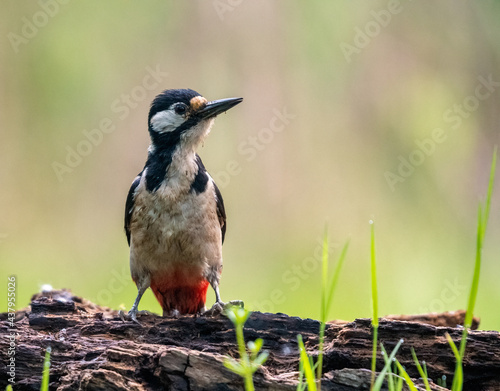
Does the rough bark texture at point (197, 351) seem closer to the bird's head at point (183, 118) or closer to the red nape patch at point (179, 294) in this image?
the red nape patch at point (179, 294)

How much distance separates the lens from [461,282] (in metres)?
7.40

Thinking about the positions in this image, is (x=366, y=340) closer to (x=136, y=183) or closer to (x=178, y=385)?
(x=178, y=385)

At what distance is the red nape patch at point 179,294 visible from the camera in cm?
421

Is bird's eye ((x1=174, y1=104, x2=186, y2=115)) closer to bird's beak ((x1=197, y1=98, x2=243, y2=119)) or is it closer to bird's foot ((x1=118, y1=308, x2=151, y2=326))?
bird's beak ((x1=197, y1=98, x2=243, y2=119))

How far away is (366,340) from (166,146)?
6.00 ft

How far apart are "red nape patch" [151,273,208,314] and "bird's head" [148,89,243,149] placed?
2.57 feet

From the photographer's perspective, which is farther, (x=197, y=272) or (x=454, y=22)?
(x=454, y=22)

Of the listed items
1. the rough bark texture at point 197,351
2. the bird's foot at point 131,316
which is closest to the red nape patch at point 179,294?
the bird's foot at point 131,316

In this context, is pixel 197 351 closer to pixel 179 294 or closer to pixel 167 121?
pixel 179 294

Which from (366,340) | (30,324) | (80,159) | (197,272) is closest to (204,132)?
(197,272)

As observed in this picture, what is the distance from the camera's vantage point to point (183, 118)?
4.20 meters

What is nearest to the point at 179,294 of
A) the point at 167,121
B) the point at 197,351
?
the point at 167,121

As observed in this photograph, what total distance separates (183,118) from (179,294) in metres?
1.04

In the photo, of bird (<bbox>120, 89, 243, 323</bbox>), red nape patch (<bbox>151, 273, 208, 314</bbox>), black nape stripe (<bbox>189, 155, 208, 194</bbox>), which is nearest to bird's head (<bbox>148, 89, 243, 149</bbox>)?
bird (<bbox>120, 89, 243, 323</bbox>)
